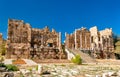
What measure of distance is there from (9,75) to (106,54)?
1648 inches

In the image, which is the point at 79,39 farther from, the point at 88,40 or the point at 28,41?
the point at 28,41

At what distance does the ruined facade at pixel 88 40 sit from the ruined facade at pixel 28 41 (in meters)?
6.37

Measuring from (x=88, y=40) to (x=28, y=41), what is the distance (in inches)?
838

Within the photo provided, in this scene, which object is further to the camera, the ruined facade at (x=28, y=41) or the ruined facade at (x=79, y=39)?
the ruined facade at (x=79, y=39)

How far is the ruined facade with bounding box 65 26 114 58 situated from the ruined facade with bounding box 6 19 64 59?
6374 millimetres

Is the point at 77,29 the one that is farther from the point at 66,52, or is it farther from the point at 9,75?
the point at 9,75

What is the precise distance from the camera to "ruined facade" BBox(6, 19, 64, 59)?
145 feet

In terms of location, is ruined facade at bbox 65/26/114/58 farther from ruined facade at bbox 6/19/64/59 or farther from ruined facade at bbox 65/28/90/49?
ruined facade at bbox 6/19/64/59

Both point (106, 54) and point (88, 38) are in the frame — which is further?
point (88, 38)

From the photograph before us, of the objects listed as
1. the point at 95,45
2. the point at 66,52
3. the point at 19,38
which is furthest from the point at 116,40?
the point at 19,38

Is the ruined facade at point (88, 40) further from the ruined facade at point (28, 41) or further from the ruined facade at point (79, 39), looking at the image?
Answer: the ruined facade at point (28, 41)

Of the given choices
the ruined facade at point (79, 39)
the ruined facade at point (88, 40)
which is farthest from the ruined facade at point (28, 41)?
the ruined facade at point (88, 40)

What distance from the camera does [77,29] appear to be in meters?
64.9

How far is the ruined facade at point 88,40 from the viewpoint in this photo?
211 ft
